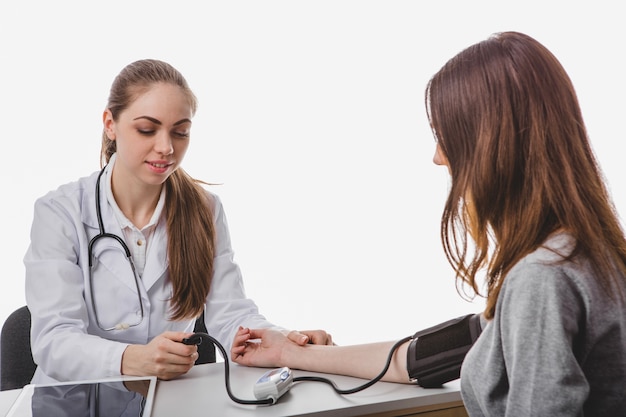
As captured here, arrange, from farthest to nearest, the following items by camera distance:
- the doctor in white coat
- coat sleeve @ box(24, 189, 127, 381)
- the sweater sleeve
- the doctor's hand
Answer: the doctor in white coat
coat sleeve @ box(24, 189, 127, 381)
the doctor's hand
the sweater sleeve

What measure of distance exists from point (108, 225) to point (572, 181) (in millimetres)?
1163

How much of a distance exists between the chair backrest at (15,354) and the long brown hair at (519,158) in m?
1.21

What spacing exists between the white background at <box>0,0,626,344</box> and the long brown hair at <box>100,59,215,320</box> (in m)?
1.20

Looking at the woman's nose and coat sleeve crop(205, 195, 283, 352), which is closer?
the woman's nose

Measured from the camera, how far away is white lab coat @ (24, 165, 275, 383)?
4.79 feet

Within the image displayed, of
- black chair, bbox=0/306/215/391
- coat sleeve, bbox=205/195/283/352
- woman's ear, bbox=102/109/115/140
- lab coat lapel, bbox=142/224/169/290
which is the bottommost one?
black chair, bbox=0/306/215/391

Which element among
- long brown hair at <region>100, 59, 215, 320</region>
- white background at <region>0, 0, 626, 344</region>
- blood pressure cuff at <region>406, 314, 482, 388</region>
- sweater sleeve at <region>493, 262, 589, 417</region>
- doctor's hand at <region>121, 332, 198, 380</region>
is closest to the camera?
sweater sleeve at <region>493, 262, 589, 417</region>

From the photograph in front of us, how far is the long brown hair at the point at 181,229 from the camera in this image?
165cm

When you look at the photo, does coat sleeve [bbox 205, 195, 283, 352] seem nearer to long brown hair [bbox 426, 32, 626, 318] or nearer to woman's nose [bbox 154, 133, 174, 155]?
woman's nose [bbox 154, 133, 174, 155]

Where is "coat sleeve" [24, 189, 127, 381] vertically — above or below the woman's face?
below

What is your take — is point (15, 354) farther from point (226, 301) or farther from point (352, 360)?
point (352, 360)

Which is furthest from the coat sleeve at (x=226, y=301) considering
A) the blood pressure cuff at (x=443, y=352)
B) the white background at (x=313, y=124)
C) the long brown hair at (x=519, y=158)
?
the white background at (x=313, y=124)

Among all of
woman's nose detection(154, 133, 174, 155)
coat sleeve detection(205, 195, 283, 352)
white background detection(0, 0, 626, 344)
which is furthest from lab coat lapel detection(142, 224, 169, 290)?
white background detection(0, 0, 626, 344)

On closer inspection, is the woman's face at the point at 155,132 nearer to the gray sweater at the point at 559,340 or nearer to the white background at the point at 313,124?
the gray sweater at the point at 559,340
